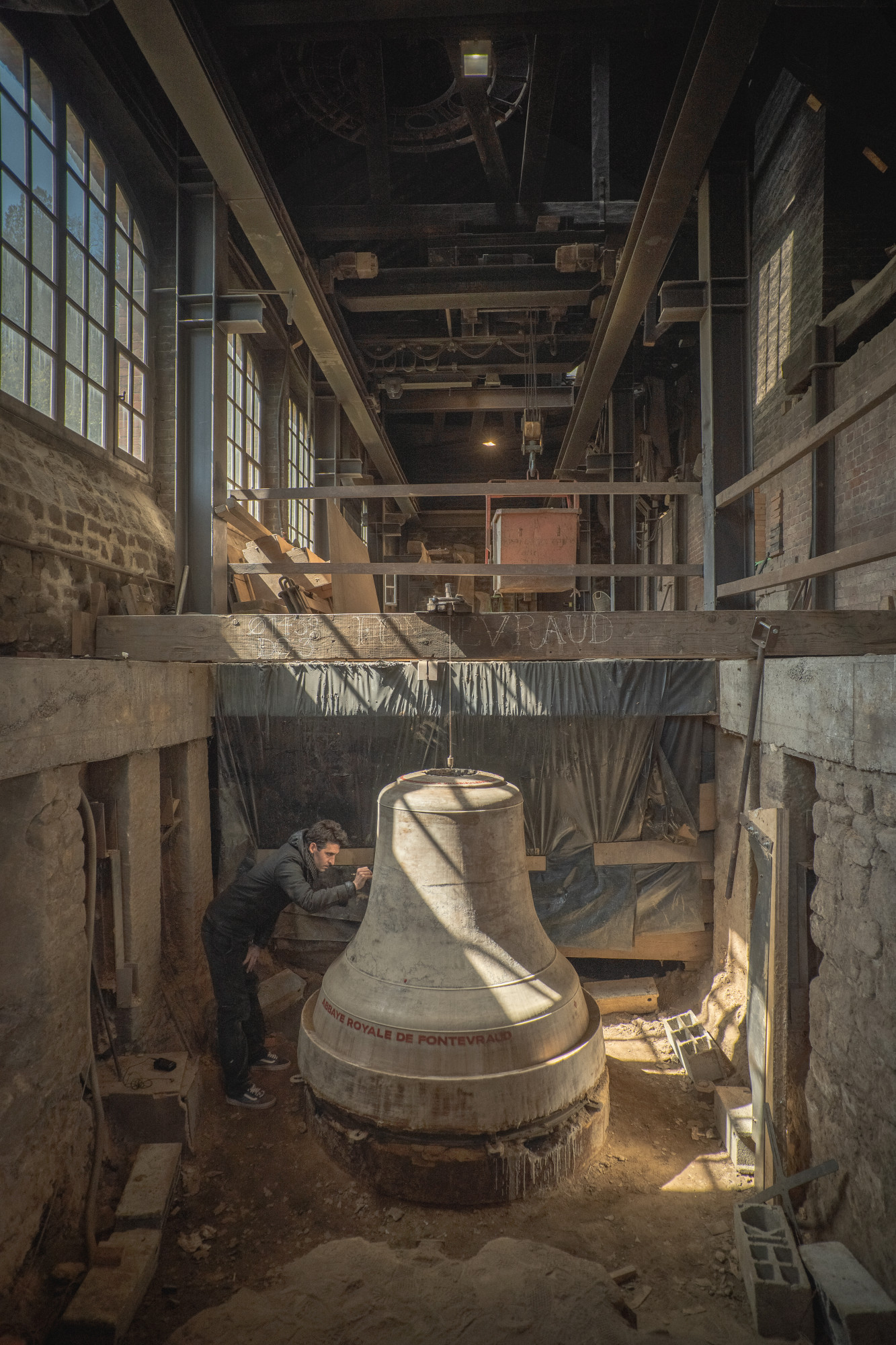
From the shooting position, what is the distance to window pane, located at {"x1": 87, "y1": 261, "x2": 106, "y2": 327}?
6566 mm

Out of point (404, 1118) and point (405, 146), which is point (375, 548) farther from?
point (404, 1118)

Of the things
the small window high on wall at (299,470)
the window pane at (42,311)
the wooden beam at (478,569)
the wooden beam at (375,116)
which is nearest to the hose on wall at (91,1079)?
the wooden beam at (478,569)

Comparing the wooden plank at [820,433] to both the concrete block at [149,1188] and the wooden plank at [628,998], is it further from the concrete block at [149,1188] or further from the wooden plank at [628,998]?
A: the concrete block at [149,1188]

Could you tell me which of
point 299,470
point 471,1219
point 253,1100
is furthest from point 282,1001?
point 299,470

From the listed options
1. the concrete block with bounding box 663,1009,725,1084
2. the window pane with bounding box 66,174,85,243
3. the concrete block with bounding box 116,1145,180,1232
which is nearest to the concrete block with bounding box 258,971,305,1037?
the concrete block with bounding box 116,1145,180,1232

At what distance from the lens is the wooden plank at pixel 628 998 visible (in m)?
7.04

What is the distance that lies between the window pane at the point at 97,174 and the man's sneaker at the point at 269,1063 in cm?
746

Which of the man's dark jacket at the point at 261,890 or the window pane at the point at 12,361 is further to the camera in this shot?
the man's dark jacket at the point at 261,890

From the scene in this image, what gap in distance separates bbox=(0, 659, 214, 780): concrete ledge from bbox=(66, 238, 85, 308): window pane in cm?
314

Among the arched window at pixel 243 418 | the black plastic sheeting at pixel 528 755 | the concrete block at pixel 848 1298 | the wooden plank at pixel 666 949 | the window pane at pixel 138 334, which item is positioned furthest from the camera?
the arched window at pixel 243 418

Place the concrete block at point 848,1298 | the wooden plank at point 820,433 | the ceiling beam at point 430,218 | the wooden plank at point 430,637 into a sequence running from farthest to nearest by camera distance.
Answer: the ceiling beam at point 430,218 < the wooden plank at point 430,637 < the wooden plank at point 820,433 < the concrete block at point 848,1298

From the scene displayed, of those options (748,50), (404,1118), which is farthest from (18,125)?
(404,1118)

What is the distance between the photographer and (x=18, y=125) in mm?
5555

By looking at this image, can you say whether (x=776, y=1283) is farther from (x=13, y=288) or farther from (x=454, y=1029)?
(x=13, y=288)
